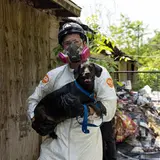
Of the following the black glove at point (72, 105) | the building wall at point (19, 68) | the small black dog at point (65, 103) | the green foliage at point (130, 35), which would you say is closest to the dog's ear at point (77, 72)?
the small black dog at point (65, 103)

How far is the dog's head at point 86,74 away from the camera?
1.88 metres

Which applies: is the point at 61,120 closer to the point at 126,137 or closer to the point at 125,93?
the point at 126,137

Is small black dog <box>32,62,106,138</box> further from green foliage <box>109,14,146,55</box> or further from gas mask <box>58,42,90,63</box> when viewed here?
green foliage <box>109,14,146,55</box>

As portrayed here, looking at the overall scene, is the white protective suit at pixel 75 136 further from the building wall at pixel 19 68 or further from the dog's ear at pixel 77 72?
the building wall at pixel 19 68

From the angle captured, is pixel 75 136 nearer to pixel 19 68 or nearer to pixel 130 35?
pixel 19 68

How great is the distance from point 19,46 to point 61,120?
1.86 m

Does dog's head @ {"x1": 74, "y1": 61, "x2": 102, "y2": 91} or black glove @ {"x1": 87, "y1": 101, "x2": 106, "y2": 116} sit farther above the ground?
dog's head @ {"x1": 74, "y1": 61, "x2": 102, "y2": 91}

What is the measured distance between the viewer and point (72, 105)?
1781mm

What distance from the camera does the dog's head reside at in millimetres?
1880

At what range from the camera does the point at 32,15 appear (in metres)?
3.81

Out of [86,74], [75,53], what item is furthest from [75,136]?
[75,53]

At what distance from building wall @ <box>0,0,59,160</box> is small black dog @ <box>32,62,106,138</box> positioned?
53.1 inches

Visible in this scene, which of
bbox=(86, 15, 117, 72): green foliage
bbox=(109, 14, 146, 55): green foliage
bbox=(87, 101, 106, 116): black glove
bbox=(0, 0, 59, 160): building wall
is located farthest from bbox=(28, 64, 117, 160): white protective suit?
bbox=(109, 14, 146, 55): green foliage

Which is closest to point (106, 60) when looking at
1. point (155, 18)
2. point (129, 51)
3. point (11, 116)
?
point (11, 116)
